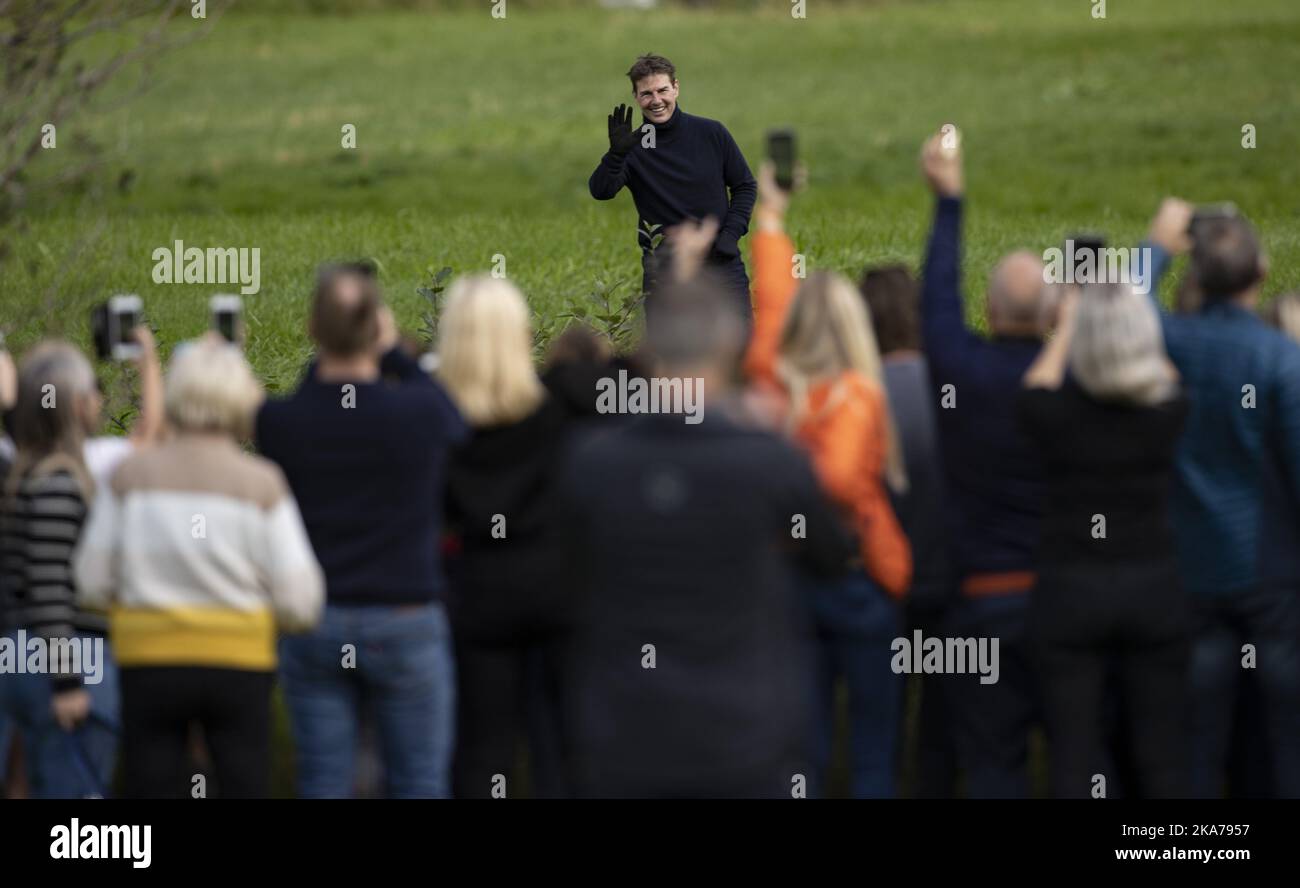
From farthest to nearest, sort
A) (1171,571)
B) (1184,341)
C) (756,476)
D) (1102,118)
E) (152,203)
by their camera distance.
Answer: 1. (1102,118)
2. (152,203)
3. (1184,341)
4. (1171,571)
5. (756,476)

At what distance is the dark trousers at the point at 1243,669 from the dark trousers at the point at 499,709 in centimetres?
218

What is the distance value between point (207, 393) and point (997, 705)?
277 centimetres

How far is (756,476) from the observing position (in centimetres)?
523

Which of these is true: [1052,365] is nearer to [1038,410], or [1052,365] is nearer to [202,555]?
[1038,410]

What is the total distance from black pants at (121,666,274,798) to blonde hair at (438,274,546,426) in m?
1.09

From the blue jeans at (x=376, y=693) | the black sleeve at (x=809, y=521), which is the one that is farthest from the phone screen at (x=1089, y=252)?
the blue jeans at (x=376, y=693)

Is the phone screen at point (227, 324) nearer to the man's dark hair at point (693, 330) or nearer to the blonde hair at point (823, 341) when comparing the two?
the blonde hair at point (823, 341)

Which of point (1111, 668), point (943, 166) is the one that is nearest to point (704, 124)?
point (943, 166)

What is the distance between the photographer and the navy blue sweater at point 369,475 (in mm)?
6227

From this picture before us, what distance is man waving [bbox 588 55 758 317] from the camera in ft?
37.4

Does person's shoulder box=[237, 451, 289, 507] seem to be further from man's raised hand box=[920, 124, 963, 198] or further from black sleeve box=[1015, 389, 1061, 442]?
man's raised hand box=[920, 124, 963, 198]

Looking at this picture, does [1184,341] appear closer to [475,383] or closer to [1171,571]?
[1171,571]

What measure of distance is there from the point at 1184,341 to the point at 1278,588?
0.89m

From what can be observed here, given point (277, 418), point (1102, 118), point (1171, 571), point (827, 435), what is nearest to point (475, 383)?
point (277, 418)
